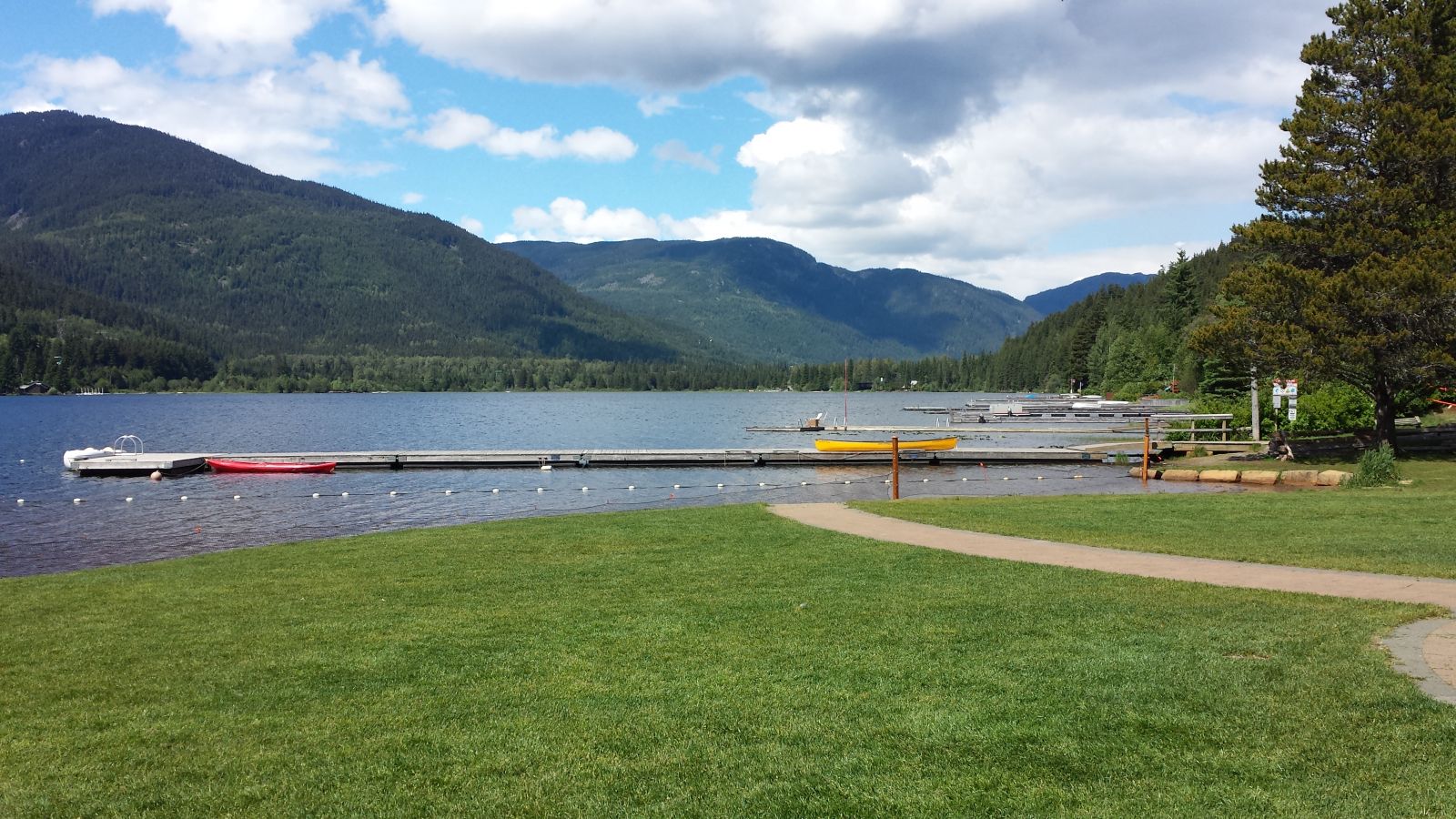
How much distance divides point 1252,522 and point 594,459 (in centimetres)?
→ 3665

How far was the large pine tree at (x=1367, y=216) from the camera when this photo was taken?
26.9 metres

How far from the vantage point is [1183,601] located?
10336mm

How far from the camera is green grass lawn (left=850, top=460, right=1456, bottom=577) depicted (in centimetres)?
1323

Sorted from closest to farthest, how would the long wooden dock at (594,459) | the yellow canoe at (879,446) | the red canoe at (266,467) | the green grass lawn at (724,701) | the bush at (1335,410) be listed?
the green grass lawn at (724,701) < the bush at (1335,410) < the red canoe at (266,467) < the long wooden dock at (594,459) < the yellow canoe at (879,446)

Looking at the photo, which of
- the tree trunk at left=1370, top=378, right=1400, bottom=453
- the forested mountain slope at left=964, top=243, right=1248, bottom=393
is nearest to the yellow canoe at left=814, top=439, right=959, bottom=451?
the forested mountain slope at left=964, top=243, right=1248, bottom=393

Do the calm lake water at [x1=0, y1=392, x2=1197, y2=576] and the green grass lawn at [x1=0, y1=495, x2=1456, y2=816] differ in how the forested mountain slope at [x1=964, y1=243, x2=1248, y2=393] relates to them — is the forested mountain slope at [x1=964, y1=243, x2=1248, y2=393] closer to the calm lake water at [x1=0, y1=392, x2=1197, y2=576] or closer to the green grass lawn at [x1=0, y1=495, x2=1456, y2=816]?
the calm lake water at [x1=0, y1=392, x2=1197, y2=576]

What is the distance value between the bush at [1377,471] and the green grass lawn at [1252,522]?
2.19ft

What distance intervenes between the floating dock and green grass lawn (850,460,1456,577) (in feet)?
82.4

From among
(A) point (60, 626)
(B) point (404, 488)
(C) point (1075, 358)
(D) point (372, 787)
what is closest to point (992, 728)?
(D) point (372, 787)

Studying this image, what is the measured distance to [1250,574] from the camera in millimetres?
12031

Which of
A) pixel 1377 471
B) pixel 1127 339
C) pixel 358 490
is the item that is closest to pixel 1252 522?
pixel 1377 471

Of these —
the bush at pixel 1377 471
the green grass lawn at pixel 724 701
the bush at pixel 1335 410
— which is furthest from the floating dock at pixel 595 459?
the green grass lawn at pixel 724 701

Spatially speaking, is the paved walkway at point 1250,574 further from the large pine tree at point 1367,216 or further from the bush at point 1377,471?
the large pine tree at point 1367,216

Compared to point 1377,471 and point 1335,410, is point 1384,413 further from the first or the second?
point 1335,410
